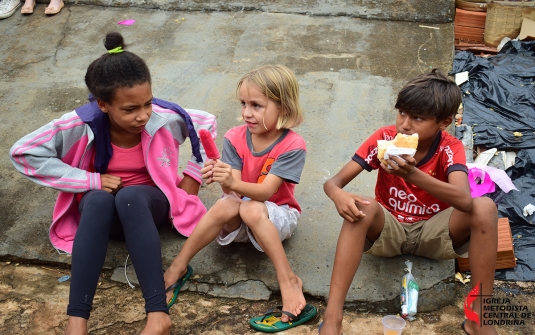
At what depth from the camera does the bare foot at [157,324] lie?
8.35ft

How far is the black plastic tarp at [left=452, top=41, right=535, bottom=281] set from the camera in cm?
343

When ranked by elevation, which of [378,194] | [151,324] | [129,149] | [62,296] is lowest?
[62,296]

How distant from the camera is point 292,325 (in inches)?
107

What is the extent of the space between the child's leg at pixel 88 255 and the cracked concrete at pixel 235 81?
0.49 m

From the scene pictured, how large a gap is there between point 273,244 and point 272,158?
44cm

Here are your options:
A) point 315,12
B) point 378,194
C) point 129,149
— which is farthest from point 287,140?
point 315,12

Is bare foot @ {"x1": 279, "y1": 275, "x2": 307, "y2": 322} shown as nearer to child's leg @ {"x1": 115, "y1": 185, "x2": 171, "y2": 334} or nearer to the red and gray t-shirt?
the red and gray t-shirt

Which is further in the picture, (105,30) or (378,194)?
(105,30)

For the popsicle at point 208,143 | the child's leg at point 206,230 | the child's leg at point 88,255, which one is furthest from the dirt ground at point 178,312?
the popsicle at point 208,143

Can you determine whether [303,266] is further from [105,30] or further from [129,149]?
[105,30]

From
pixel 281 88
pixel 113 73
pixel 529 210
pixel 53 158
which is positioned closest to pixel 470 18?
pixel 529 210

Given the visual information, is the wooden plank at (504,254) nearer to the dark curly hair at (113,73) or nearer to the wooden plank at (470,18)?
the dark curly hair at (113,73)

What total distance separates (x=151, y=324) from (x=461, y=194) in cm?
151

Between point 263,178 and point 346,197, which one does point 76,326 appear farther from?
point 346,197
